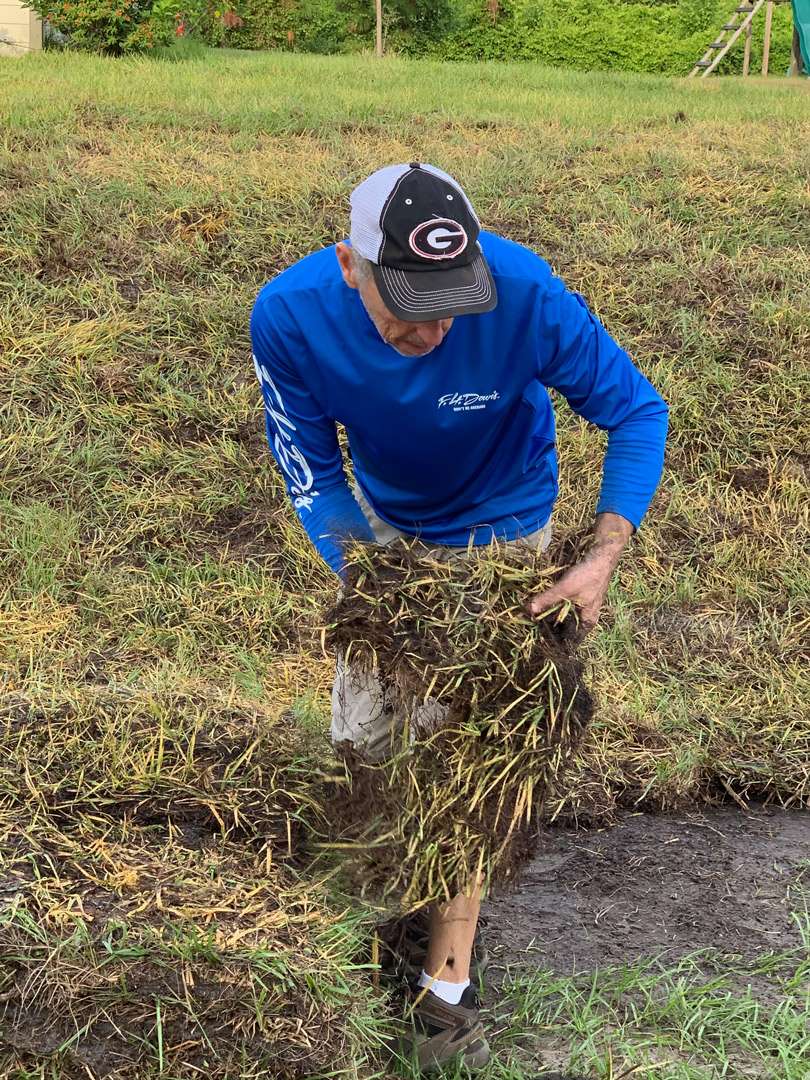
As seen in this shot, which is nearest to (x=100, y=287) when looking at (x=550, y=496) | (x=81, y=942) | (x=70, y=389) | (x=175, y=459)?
(x=70, y=389)

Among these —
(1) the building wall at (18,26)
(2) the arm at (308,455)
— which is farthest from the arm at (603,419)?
(1) the building wall at (18,26)

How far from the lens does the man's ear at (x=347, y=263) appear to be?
8.65ft

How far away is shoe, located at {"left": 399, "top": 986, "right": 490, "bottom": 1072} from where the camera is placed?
271cm

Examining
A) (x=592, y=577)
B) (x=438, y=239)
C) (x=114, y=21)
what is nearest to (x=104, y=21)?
(x=114, y=21)

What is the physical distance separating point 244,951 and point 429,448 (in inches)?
45.0

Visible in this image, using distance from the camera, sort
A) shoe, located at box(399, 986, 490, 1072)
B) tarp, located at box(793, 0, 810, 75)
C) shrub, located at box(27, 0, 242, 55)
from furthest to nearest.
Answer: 1. tarp, located at box(793, 0, 810, 75)
2. shrub, located at box(27, 0, 242, 55)
3. shoe, located at box(399, 986, 490, 1072)

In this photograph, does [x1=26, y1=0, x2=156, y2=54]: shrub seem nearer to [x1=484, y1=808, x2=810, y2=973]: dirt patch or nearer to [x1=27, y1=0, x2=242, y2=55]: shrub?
[x1=27, y1=0, x2=242, y2=55]: shrub

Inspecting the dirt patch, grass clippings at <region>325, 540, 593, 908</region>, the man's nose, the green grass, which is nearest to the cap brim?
the man's nose

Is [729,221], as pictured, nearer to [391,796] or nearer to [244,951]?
[391,796]

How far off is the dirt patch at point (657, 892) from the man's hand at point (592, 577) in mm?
1115

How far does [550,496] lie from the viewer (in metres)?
3.05

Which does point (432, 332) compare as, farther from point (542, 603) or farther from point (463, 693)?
point (463, 693)

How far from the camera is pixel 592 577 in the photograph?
2.66m

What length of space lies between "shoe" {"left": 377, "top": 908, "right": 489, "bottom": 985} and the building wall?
14134 millimetres
